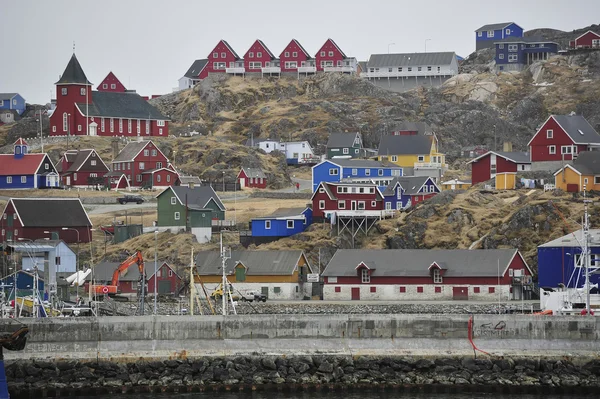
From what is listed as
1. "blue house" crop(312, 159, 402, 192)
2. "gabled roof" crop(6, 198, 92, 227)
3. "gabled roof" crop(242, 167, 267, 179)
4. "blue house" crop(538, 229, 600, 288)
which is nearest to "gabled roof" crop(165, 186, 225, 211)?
"gabled roof" crop(6, 198, 92, 227)

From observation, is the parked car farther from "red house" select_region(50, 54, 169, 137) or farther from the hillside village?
"red house" select_region(50, 54, 169, 137)

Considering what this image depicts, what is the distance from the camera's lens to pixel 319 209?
96.1 meters

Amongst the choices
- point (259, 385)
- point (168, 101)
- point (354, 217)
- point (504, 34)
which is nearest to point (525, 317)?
point (259, 385)

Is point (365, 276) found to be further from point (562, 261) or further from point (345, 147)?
point (345, 147)

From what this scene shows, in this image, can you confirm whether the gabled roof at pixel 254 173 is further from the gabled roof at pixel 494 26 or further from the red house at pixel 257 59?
the gabled roof at pixel 494 26

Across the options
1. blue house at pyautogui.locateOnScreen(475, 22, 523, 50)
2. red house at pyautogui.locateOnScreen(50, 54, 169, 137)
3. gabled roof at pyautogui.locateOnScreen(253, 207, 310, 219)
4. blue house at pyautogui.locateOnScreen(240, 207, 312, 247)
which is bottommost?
blue house at pyautogui.locateOnScreen(240, 207, 312, 247)

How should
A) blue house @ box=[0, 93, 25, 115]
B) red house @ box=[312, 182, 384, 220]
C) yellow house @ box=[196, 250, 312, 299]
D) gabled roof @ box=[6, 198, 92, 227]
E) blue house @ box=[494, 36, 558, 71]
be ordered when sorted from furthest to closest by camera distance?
blue house @ box=[0, 93, 25, 115] → blue house @ box=[494, 36, 558, 71] → red house @ box=[312, 182, 384, 220] → gabled roof @ box=[6, 198, 92, 227] → yellow house @ box=[196, 250, 312, 299]

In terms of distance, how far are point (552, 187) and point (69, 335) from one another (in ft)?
159

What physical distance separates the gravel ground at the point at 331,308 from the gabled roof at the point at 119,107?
6773 centimetres

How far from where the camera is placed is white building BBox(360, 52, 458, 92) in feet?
563

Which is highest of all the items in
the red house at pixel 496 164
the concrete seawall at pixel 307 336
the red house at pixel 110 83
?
the red house at pixel 110 83

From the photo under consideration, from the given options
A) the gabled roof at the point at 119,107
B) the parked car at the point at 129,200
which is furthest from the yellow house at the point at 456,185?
the gabled roof at the point at 119,107

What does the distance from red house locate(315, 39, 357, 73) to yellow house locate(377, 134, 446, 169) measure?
119 ft

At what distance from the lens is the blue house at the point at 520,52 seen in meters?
173
